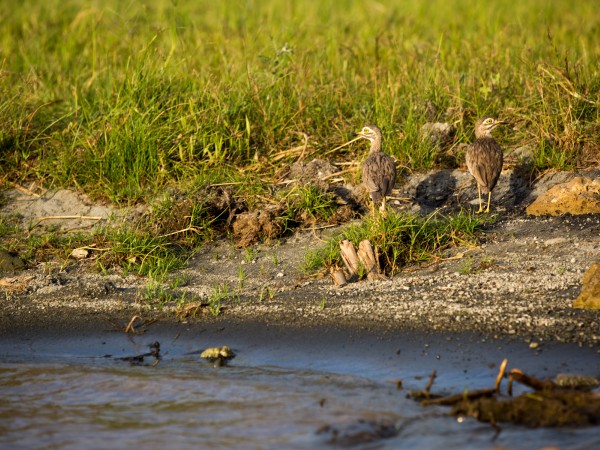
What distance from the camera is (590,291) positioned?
18.2 ft

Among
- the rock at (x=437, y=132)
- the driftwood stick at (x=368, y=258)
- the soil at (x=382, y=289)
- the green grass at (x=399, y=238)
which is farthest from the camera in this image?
the rock at (x=437, y=132)

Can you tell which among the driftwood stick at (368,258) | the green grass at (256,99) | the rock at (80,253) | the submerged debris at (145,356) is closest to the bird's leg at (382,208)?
Result: the driftwood stick at (368,258)

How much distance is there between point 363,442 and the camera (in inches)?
173

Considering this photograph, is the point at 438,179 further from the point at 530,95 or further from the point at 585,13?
the point at 585,13

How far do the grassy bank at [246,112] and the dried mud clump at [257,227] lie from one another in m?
0.03

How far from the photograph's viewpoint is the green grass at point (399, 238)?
6.44 meters

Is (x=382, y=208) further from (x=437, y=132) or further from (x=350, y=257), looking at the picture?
(x=437, y=132)

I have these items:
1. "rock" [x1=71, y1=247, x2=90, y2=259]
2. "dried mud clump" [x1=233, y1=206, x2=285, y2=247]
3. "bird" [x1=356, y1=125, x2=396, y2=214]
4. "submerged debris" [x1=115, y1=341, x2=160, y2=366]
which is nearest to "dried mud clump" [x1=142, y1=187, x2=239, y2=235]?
"dried mud clump" [x1=233, y1=206, x2=285, y2=247]

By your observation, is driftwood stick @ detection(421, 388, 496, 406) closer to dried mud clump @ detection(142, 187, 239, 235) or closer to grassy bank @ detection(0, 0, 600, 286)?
grassy bank @ detection(0, 0, 600, 286)

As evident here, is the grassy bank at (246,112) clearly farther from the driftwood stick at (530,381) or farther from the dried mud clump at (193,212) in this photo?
the driftwood stick at (530,381)


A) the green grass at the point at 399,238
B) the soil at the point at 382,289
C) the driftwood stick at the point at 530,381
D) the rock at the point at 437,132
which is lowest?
the driftwood stick at the point at 530,381

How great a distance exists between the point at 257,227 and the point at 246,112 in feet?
5.11

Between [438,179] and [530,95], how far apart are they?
4.22 ft

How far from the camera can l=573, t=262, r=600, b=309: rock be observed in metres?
5.51
